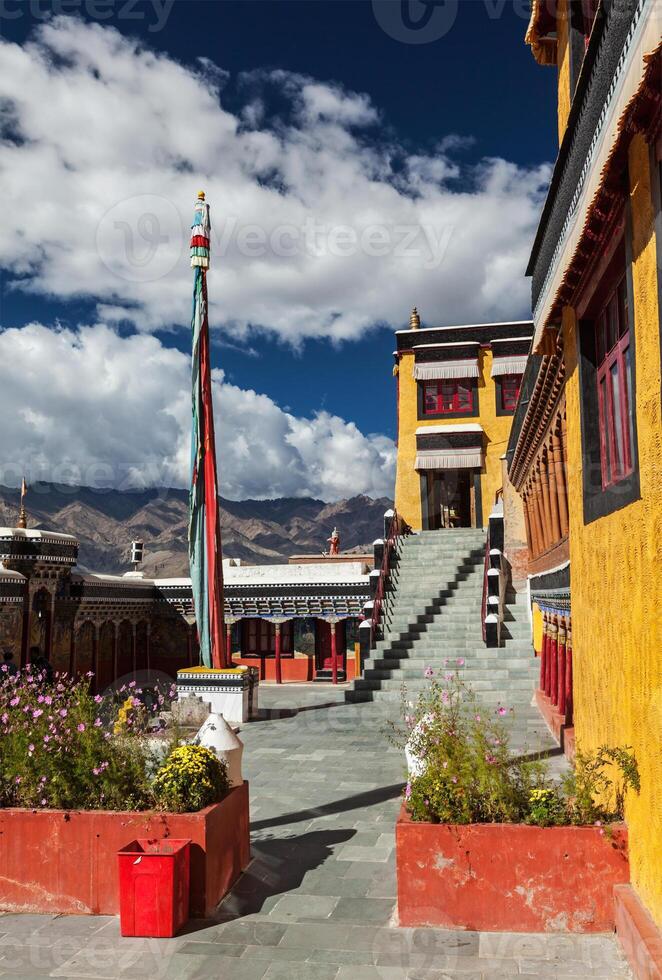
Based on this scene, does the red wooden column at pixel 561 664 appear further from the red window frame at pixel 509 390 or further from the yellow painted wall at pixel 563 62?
the red window frame at pixel 509 390

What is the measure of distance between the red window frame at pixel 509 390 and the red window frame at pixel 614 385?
21.2 metres

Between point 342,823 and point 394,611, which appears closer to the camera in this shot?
point 342,823

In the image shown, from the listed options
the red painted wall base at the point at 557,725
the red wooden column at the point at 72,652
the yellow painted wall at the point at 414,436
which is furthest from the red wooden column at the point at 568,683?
the yellow painted wall at the point at 414,436

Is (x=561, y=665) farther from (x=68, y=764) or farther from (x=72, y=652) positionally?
(x=72, y=652)

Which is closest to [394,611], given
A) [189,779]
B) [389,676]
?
[389,676]

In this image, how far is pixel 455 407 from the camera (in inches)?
1112

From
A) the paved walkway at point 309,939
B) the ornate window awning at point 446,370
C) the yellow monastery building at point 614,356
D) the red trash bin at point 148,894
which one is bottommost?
the paved walkway at point 309,939

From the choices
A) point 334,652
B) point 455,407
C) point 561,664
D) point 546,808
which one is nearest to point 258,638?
point 334,652

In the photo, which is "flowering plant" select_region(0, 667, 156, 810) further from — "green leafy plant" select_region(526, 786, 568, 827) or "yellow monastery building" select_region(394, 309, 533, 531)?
"yellow monastery building" select_region(394, 309, 533, 531)

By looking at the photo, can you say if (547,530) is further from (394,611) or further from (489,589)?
(394,611)

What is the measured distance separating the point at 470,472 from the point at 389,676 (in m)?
12.7

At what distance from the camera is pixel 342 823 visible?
8.29 meters

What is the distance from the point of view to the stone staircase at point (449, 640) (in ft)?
50.4

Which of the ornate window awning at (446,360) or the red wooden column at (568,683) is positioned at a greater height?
the ornate window awning at (446,360)
